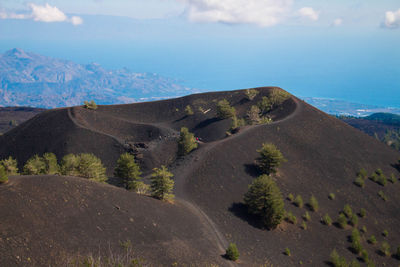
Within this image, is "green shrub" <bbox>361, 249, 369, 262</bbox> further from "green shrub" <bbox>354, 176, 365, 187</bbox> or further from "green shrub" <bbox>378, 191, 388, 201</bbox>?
"green shrub" <bbox>354, 176, 365, 187</bbox>

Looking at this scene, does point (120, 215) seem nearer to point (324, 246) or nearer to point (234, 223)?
point (234, 223)

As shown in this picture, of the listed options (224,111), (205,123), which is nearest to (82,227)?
(205,123)

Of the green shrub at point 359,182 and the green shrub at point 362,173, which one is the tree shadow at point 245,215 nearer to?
the green shrub at point 359,182

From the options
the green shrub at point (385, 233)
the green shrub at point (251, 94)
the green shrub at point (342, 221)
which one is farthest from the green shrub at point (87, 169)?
the green shrub at point (251, 94)

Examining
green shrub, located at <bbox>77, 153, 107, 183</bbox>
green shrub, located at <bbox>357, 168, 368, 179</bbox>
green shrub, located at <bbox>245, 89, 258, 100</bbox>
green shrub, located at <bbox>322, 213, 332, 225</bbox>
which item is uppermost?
green shrub, located at <bbox>245, 89, 258, 100</bbox>

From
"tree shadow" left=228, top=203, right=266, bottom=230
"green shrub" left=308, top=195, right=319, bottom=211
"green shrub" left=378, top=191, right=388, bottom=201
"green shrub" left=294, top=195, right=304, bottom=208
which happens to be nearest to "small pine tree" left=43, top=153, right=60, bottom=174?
"tree shadow" left=228, top=203, right=266, bottom=230

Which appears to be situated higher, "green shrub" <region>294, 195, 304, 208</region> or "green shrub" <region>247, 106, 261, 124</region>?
"green shrub" <region>247, 106, 261, 124</region>

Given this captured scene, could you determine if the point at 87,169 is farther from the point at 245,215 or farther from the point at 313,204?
the point at 313,204
